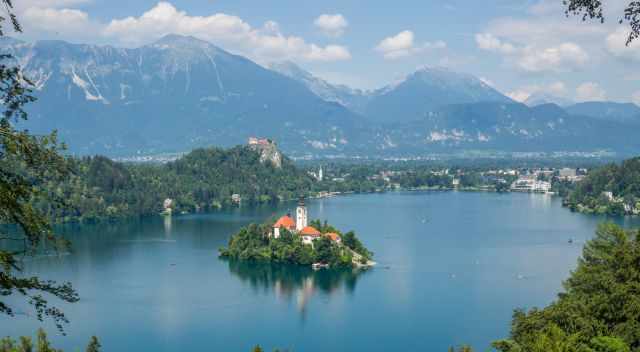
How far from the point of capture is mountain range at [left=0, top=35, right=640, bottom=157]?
168 metres

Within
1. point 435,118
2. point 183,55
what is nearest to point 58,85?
point 183,55

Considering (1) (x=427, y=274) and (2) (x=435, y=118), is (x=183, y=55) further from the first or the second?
(1) (x=427, y=274)

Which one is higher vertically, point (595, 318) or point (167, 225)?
point (595, 318)

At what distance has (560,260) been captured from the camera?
103 ft

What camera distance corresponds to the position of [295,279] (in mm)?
28328

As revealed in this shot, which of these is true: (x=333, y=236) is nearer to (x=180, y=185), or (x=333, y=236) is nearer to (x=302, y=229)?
(x=302, y=229)

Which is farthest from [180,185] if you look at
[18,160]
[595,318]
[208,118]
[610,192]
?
[208,118]

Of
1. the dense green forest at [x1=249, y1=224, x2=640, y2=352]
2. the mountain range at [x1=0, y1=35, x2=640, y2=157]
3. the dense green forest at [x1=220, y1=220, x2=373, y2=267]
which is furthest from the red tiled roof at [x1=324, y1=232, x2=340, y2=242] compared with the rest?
the mountain range at [x1=0, y1=35, x2=640, y2=157]

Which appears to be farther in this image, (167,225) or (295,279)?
(167,225)

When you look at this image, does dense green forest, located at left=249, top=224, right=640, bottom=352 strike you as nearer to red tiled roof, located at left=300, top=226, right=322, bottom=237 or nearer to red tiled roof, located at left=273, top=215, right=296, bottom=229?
red tiled roof, located at left=300, top=226, right=322, bottom=237

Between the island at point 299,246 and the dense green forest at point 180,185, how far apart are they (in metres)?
12.5

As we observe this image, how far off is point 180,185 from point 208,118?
401 ft

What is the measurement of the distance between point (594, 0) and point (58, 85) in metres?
179

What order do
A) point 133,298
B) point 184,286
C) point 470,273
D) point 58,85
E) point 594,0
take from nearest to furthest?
point 594,0, point 133,298, point 184,286, point 470,273, point 58,85
